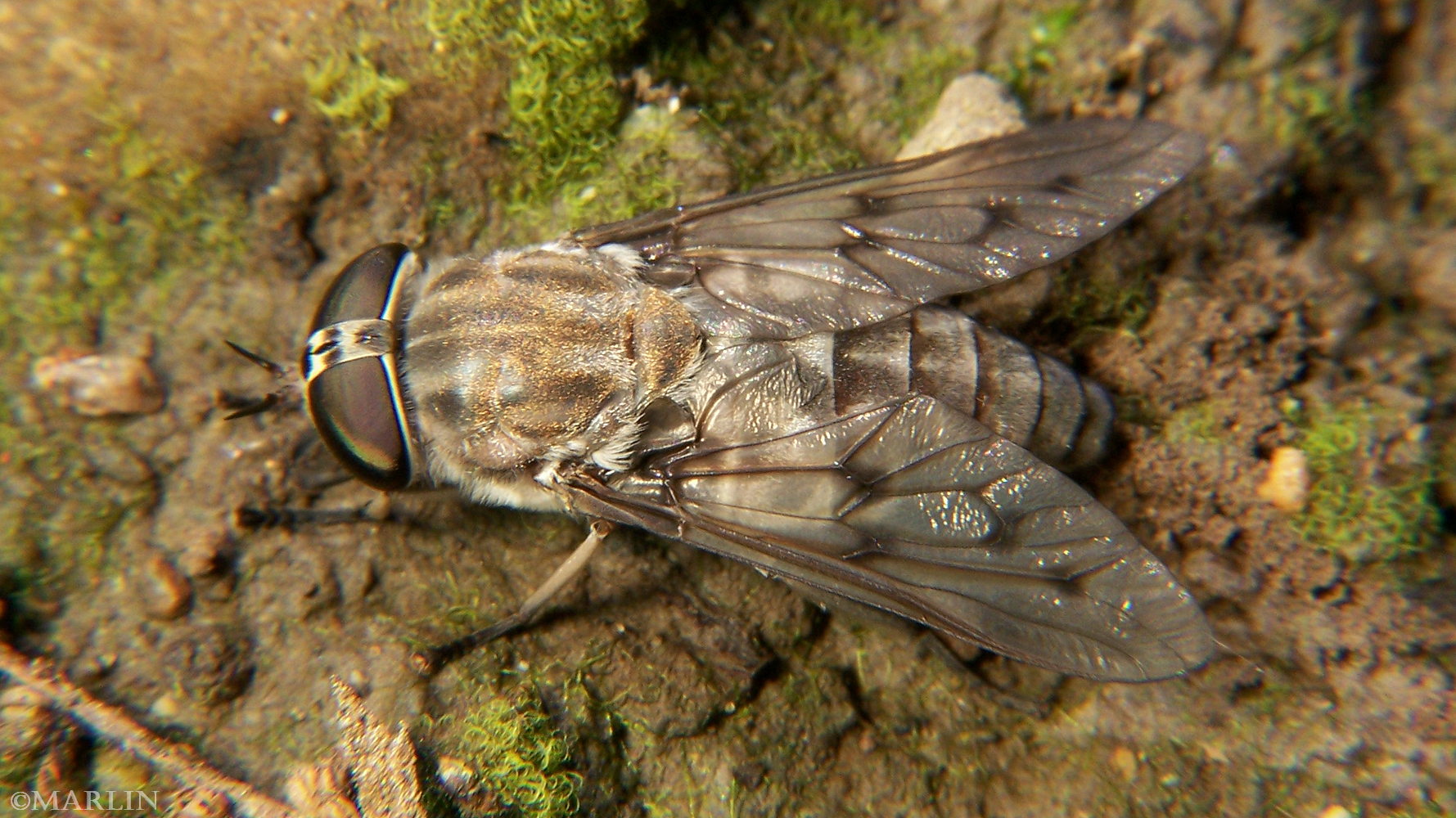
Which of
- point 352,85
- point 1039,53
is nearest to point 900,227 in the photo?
point 1039,53

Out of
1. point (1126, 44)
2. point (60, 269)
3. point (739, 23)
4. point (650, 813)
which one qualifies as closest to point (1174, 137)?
point (1126, 44)

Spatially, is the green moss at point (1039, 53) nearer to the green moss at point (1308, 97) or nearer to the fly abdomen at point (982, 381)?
the green moss at point (1308, 97)

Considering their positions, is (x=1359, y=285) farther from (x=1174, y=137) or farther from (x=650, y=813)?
(x=650, y=813)

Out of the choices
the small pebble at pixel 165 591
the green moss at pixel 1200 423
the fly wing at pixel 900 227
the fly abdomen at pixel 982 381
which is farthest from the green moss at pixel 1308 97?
the small pebble at pixel 165 591

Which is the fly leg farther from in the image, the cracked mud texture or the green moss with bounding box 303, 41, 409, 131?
the green moss with bounding box 303, 41, 409, 131

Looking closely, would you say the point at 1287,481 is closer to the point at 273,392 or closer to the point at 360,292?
the point at 360,292
